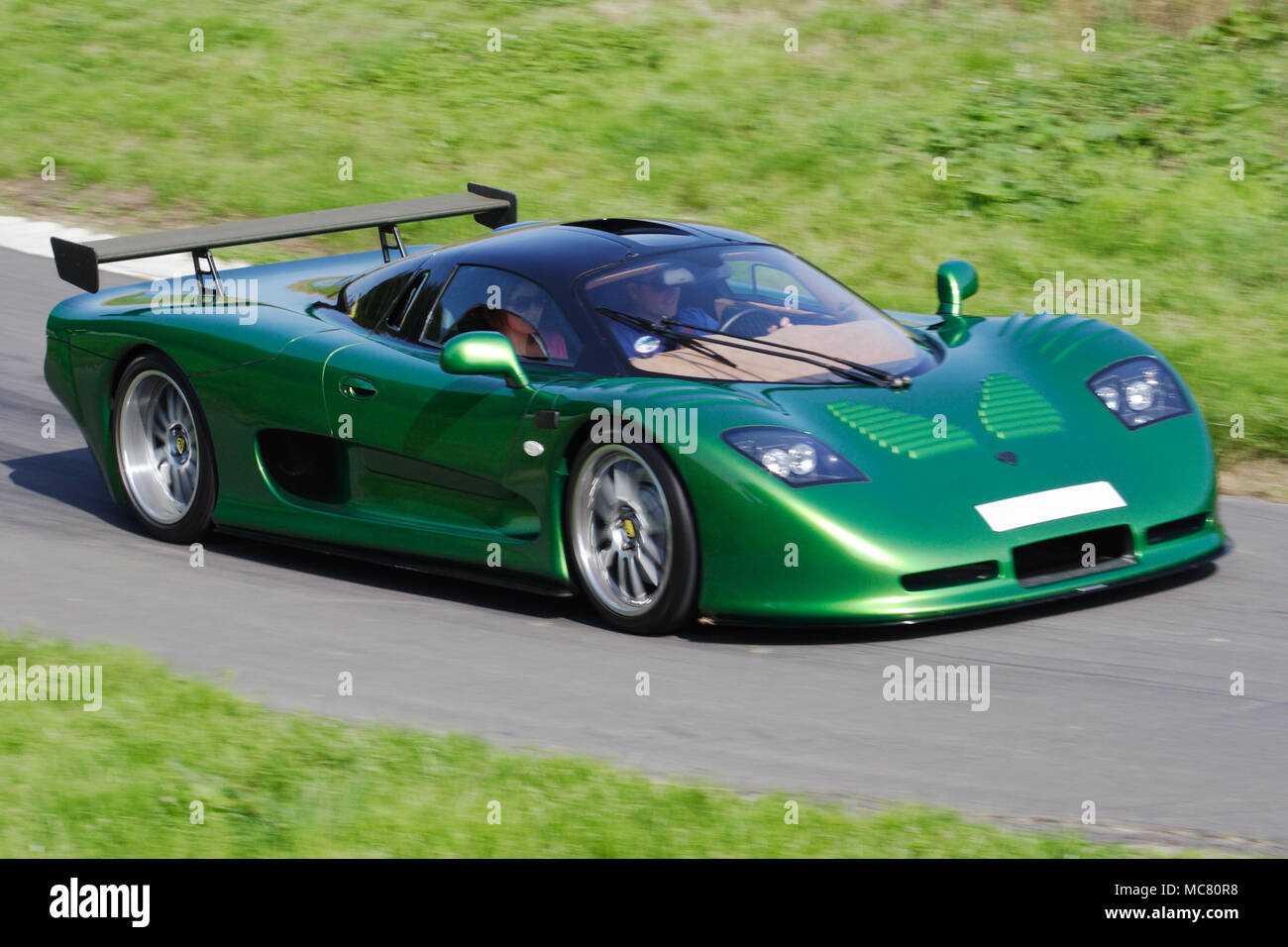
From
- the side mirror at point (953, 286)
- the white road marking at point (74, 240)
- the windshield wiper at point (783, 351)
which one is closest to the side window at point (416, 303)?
the windshield wiper at point (783, 351)

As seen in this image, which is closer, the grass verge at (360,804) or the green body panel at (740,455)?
the grass verge at (360,804)

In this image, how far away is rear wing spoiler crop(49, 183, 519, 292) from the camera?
23.3 ft

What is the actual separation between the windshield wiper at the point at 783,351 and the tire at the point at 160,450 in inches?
81.0

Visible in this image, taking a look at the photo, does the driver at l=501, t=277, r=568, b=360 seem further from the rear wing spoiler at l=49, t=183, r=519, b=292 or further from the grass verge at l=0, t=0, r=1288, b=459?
the grass verge at l=0, t=0, r=1288, b=459

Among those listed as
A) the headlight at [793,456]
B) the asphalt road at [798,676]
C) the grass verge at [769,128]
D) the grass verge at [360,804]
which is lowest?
the grass verge at [360,804]

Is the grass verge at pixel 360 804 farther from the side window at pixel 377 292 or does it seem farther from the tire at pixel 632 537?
the side window at pixel 377 292

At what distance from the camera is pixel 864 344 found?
6.39 metres

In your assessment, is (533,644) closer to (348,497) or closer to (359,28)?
(348,497)

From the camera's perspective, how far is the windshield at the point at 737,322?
6.09 m

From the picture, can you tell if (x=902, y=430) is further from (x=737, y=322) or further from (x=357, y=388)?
(x=357, y=388)

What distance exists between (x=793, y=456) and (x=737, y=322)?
1.00m

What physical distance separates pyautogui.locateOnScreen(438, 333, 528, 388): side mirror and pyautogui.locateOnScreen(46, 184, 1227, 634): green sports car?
0.01 m

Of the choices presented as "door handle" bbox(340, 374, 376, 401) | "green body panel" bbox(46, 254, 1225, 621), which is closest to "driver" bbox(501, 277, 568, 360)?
"green body panel" bbox(46, 254, 1225, 621)
